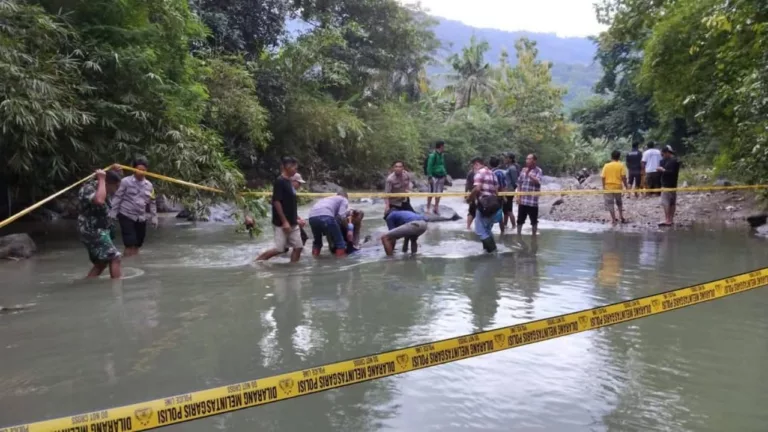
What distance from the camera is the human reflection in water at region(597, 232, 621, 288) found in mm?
7248

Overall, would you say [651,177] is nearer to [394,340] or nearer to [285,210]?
[285,210]

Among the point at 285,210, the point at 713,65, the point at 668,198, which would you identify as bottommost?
the point at 285,210

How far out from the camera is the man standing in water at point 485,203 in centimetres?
917

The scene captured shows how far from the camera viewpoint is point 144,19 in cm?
1126

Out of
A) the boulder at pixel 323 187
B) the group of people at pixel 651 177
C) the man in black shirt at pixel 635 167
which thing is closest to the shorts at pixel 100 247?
the group of people at pixel 651 177

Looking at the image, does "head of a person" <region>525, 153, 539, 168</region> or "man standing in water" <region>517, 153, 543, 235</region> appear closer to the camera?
"head of a person" <region>525, 153, 539, 168</region>

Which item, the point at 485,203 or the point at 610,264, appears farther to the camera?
the point at 485,203

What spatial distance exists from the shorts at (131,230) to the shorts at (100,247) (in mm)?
1510

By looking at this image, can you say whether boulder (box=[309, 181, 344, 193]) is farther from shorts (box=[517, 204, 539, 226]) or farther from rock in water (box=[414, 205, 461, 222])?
shorts (box=[517, 204, 539, 226])

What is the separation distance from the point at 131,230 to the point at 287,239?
7.46ft

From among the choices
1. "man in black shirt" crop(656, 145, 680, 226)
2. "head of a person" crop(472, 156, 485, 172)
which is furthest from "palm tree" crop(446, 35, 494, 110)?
"head of a person" crop(472, 156, 485, 172)

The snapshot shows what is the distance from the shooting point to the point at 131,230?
29.0ft

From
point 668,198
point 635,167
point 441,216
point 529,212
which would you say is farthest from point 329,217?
point 635,167

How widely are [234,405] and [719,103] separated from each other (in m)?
13.4
